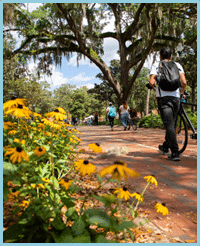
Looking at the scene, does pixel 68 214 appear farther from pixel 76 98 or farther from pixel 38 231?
pixel 76 98

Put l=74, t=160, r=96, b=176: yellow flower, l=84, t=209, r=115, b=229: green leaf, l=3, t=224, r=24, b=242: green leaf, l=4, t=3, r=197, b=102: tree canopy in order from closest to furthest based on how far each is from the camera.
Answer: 1. l=84, t=209, r=115, b=229: green leaf
2. l=3, t=224, r=24, b=242: green leaf
3. l=74, t=160, r=96, b=176: yellow flower
4. l=4, t=3, r=197, b=102: tree canopy

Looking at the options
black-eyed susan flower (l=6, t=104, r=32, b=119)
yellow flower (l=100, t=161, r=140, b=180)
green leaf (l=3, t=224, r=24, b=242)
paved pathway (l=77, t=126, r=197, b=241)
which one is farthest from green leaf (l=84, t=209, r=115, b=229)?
black-eyed susan flower (l=6, t=104, r=32, b=119)

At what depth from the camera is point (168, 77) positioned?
11.9 feet

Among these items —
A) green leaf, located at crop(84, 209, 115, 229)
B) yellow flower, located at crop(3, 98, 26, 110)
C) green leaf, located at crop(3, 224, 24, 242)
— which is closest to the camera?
green leaf, located at crop(84, 209, 115, 229)

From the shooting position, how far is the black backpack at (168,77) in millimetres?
3619

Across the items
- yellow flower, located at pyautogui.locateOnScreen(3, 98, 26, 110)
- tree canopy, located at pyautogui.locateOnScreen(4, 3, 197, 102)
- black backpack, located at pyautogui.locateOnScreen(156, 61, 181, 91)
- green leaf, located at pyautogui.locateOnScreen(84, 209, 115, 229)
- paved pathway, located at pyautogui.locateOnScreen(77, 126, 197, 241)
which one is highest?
tree canopy, located at pyautogui.locateOnScreen(4, 3, 197, 102)

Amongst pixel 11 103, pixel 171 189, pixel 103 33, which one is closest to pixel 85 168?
pixel 11 103

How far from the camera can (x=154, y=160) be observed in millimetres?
3916

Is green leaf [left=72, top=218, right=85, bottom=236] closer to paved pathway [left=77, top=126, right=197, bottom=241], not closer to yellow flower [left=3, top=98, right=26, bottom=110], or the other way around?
paved pathway [left=77, top=126, right=197, bottom=241]

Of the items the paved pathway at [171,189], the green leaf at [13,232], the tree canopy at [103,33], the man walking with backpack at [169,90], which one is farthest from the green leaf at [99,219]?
the tree canopy at [103,33]

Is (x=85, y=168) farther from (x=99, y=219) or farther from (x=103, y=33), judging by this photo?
(x=103, y=33)

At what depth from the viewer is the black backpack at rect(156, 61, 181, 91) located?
362 cm

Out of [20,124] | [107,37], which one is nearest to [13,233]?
[20,124]

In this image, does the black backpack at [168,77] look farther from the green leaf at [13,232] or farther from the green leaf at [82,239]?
the green leaf at [13,232]
